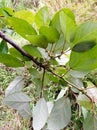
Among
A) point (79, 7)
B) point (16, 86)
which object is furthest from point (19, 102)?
point (79, 7)

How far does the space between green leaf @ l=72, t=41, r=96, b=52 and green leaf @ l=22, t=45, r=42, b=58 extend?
4cm

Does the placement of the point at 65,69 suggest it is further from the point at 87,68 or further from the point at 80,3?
the point at 80,3

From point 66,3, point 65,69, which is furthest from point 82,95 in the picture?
point 66,3

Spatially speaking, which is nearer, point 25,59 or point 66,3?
point 25,59

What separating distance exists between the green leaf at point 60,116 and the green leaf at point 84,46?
76mm

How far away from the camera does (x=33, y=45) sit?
30 cm

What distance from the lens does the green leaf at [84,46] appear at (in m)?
0.28

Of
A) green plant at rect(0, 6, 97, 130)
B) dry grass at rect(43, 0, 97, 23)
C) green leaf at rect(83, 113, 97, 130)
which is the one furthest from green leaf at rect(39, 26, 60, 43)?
dry grass at rect(43, 0, 97, 23)

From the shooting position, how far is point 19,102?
0.35 meters

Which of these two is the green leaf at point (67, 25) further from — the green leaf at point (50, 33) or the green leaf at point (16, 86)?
the green leaf at point (16, 86)

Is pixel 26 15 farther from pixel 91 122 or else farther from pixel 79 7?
pixel 79 7

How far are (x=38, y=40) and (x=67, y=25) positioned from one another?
0.03m

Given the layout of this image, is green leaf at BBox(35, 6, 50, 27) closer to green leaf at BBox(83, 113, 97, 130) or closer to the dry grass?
green leaf at BBox(83, 113, 97, 130)

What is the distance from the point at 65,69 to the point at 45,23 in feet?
0.18
